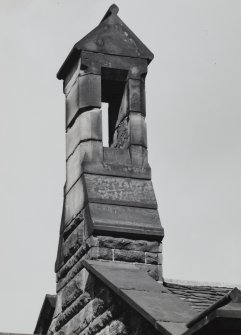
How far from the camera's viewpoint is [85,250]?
9461 mm

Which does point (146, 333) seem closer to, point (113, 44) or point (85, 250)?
point (85, 250)

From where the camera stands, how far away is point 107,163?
1016 cm

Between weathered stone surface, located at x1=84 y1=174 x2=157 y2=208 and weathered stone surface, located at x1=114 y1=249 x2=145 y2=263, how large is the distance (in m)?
0.60

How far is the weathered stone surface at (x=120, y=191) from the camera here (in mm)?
9781

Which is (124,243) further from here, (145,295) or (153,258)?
(145,295)

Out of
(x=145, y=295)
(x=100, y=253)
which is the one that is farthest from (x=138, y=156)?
(x=145, y=295)

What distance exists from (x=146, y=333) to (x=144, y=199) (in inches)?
101

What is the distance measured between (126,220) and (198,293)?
109 centimetres

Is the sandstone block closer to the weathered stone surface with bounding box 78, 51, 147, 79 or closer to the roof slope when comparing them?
the roof slope

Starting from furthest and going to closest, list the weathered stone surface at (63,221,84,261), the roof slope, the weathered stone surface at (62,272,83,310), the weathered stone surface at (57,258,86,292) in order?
1. the weathered stone surface at (63,221,84,261)
2. the weathered stone surface at (57,258,86,292)
3. the weathered stone surface at (62,272,83,310)
4. the roof slope

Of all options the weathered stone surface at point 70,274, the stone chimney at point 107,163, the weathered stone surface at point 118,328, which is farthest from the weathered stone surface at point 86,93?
the weathered stone surface at point 118,328

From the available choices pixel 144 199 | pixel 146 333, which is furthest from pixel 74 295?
pixel 146 333

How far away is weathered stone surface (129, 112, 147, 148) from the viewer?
Result: 410 inches

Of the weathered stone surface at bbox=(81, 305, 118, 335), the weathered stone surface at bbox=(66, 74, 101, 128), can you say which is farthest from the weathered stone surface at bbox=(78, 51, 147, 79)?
the weathered stone surface at bbox=(81, 305, 118, 335)
